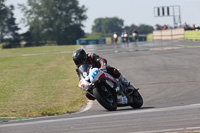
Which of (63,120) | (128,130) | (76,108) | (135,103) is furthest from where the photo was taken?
(76,108)

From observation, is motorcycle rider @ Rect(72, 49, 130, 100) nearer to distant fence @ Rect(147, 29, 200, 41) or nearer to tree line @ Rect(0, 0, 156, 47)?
distant fence @ Rect(147, 29, 200, 41)

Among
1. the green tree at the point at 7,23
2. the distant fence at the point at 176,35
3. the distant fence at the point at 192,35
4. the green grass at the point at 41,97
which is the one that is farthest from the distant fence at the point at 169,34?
the green tree at the point at 7,23

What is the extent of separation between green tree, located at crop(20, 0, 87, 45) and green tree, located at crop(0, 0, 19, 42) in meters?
5.11

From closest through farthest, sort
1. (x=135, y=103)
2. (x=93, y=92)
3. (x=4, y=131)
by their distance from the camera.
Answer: (x=4, y=131) < (x=93, y=92) < (x=135, y=103)

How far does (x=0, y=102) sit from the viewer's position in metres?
13.5

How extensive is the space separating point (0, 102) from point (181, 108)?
20.7 ft

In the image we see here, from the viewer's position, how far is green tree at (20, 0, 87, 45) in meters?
117

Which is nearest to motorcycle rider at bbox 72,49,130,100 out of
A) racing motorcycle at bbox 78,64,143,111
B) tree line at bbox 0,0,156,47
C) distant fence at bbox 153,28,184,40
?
racing motorcycle at bbox 78,64,143,111

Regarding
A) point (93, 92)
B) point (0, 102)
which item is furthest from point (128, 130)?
point (0, 102)

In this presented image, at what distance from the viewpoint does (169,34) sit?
6519 centimetres

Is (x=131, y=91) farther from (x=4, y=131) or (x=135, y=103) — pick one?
(x=4, y=131)

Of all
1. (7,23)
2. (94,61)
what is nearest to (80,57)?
(94,61)

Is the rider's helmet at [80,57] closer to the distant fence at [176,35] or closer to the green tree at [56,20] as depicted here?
the distant fence at [176,35]

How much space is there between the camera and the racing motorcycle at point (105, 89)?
9.52 meters
